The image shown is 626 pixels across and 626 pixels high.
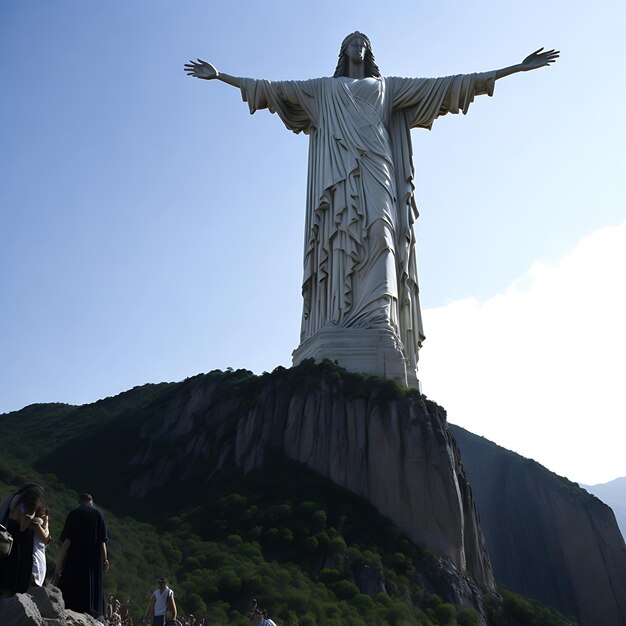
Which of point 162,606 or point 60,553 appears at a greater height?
point 162,606

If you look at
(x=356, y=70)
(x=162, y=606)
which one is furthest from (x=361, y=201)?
(x=162, y=606)

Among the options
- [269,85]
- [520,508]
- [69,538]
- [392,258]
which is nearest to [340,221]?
[392,258]

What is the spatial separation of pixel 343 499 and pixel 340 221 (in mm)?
6132

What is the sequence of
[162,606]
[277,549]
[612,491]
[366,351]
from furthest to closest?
[612,491], [366,351], [277,549], [162,606]

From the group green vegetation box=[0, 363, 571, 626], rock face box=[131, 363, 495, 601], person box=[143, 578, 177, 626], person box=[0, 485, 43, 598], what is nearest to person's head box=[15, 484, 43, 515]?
person box=[0, 485, 43, 598]

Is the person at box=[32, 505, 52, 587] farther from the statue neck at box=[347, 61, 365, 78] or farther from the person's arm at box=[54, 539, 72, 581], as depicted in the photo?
the statue neck at box=[347, 61, 365, 78]

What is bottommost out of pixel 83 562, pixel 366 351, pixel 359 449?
pixel 83 562

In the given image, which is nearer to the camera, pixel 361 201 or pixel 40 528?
pixel 40 528

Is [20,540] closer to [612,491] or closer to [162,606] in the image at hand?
[162,606]

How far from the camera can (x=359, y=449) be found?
15.3 meters

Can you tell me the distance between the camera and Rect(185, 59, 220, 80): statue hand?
18750 mm

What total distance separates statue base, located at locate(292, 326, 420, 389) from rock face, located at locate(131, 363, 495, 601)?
1.84 ft

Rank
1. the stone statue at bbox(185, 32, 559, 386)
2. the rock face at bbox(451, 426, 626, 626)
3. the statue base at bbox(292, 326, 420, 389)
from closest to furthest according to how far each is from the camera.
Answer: the statue base at bbox(292, 326, 420, 389), the stone statue at bbox(185, 32, 559, 386), the rock face at bbox(451, 426, 626, 626)

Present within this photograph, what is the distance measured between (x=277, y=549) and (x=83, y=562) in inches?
321
